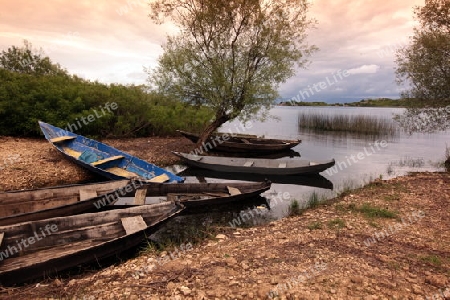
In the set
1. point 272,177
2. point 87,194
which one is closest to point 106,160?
point 87,194

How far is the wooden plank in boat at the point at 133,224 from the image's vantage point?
663 cm

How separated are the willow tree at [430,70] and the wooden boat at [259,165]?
694cm

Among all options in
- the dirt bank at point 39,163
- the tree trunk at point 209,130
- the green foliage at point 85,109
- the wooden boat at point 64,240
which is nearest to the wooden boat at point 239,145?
the tree trunk at point 209,130

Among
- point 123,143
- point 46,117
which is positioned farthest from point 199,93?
point 46,117

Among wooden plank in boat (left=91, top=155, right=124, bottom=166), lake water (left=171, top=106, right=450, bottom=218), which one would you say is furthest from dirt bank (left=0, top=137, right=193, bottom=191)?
lake water (left=171, top=106, right=450, bottom=218)

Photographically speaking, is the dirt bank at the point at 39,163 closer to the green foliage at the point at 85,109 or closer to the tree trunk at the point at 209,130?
the green foliage at the point at 85,109

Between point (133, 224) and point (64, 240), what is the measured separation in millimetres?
1561

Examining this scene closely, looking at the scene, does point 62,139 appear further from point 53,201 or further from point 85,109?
point 53,201

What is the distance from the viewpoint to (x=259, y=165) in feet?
52.0

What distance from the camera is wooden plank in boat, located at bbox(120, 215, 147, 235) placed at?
21.8ft

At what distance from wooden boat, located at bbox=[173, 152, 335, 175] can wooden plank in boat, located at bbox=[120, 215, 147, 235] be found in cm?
881

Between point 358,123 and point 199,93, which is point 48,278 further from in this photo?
point 358,123

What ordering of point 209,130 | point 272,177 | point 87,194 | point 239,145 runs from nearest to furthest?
point 87,194 < point 272,177 < point 209,130 < point 239,145

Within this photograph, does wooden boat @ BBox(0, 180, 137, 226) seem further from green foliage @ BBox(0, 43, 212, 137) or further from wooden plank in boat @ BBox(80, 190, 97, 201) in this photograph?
green foliage @ BBox(0, 43, 212, 137)
